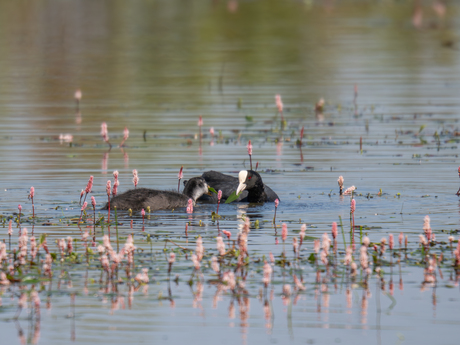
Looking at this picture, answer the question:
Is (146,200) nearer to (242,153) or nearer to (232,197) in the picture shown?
(232,197)

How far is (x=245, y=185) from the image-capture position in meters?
13.1

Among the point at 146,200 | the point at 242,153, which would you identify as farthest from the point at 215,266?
the point at 242,153

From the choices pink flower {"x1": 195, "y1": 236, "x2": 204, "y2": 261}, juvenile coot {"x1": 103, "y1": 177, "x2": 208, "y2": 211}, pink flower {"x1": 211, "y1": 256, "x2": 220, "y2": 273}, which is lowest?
pink flower {"x1": 211, "y1": 256, "x2": 220, "y2": 273}

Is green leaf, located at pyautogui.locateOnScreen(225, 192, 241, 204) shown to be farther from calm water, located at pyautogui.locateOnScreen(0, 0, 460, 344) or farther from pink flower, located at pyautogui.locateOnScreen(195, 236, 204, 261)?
pink flower, located at pyautogui.locateOnScreen(195, 236, 204, 261)

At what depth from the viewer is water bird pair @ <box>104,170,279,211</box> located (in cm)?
1234

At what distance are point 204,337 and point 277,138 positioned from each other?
12.5 meters

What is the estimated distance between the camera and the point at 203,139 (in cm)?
1914

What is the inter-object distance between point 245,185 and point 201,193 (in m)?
0.69

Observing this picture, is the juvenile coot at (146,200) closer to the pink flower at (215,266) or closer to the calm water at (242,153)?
the calm water at (242,153)

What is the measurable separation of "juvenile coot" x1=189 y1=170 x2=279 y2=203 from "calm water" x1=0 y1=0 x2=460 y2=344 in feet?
0.94

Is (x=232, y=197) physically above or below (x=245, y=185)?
below

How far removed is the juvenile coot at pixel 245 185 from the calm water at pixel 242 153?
29 centimetres

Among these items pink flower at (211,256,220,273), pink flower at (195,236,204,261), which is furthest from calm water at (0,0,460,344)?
pink flower at (195,236,204,261)

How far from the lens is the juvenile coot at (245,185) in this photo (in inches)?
516
